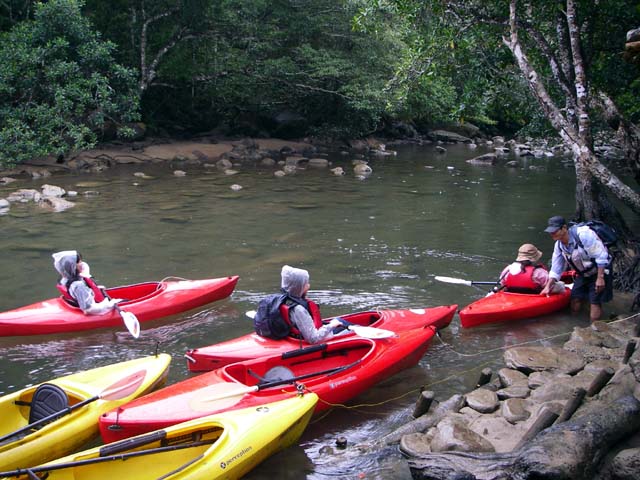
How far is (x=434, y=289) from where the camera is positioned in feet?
28.4

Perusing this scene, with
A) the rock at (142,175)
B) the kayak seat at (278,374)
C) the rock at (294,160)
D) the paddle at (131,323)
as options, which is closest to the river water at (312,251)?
the rock at (142,175)

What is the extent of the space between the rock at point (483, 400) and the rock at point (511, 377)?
32 centimetres

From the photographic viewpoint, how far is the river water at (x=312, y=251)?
5.89 meters

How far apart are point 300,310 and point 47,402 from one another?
213cm

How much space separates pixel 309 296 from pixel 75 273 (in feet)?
9.25

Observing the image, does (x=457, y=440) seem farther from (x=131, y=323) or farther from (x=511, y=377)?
(x=131, y=323)

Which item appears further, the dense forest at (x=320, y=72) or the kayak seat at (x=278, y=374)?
the dense forest at (x=320, y=72)

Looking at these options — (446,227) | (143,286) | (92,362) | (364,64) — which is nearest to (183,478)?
(92,362)

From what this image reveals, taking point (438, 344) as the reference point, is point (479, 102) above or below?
above

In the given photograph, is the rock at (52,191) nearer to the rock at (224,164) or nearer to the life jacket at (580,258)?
the rock at (224,164)

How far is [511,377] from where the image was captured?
5371 millimetres

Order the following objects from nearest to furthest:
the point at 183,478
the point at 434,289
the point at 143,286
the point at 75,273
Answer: the point at 183,478 < the point at 75,273 < the point at 143,286 < the point at 434,289

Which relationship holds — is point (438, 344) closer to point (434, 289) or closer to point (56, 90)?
point (434, 289)

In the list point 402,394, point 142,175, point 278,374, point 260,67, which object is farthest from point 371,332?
point 260,67
